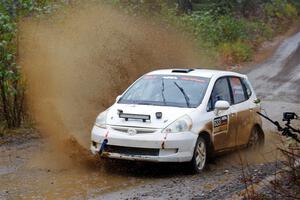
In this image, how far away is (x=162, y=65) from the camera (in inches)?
781

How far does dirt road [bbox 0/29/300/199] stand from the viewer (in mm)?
8242

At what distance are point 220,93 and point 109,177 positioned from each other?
9.01ft

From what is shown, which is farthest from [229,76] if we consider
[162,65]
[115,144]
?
[162,65]

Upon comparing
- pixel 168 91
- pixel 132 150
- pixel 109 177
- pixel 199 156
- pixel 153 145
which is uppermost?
pixel 168 91

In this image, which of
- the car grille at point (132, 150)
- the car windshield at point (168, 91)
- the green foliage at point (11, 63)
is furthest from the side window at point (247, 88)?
the green foliage at point (11, 63)

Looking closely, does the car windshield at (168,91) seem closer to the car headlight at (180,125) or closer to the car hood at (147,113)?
the car hood at (147,113)

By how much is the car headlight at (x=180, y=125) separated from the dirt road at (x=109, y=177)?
0.75 meters

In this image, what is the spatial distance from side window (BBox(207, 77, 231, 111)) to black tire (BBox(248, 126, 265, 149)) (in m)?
1.07

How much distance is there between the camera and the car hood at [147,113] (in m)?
9.36

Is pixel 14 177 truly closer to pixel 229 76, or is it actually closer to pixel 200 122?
pixel 200 122

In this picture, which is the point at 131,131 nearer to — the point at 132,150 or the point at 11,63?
the point at 132,150

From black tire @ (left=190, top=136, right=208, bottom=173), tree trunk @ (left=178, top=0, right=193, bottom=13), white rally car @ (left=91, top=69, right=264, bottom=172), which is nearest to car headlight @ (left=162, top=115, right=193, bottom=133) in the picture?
white rally car @ (left=91, top=69, right=264, bottom=172)

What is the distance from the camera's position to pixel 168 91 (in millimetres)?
10398

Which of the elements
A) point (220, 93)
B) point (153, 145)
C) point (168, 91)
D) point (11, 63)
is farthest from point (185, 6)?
point (153, 145)
